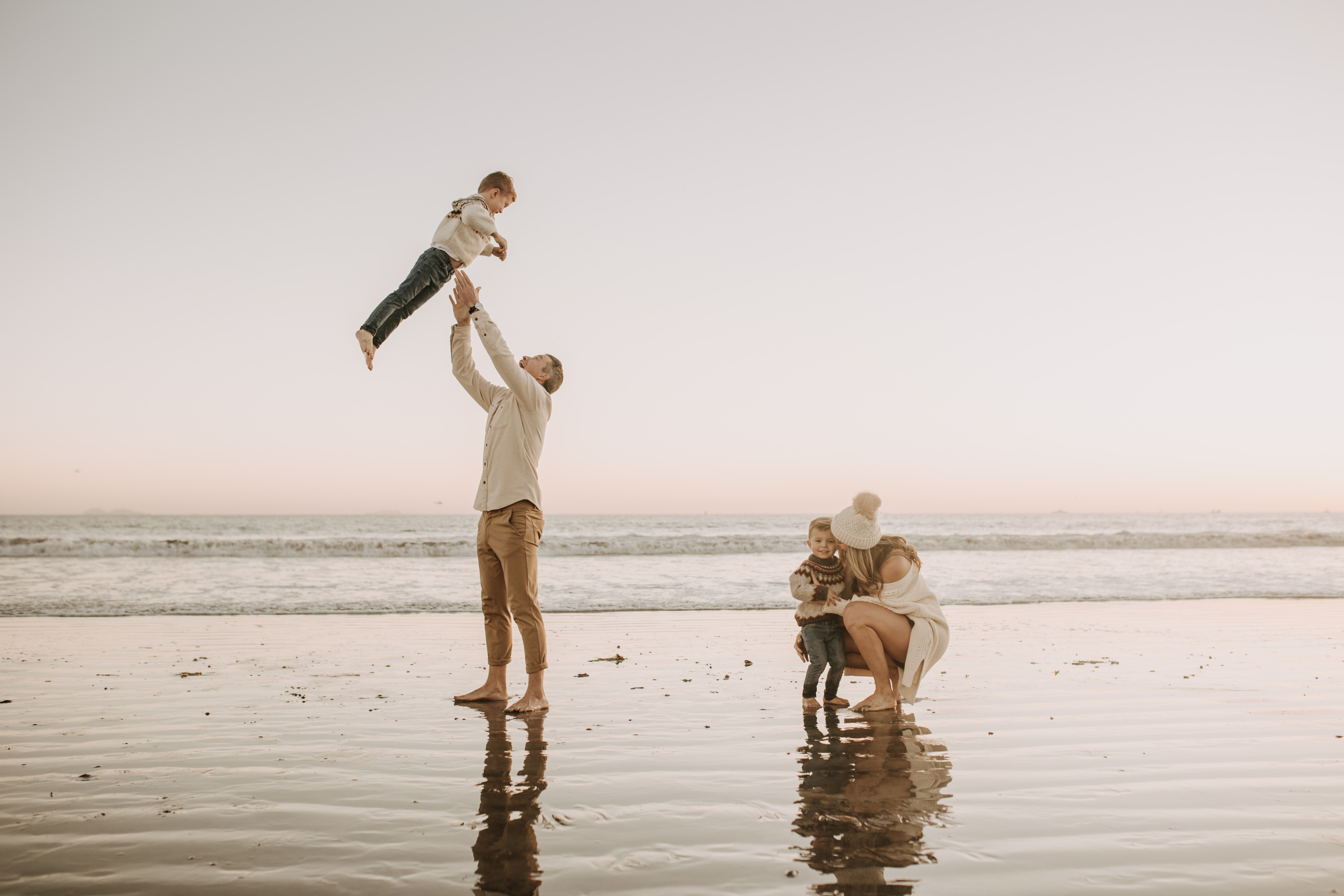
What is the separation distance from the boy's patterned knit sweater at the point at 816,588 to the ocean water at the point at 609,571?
5584 mm

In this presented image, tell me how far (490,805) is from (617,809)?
0.47m

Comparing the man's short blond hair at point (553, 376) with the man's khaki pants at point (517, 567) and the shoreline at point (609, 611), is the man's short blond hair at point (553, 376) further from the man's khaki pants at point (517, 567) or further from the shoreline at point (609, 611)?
the shoreline at point (609, 611)

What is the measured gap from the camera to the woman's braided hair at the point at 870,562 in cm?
480

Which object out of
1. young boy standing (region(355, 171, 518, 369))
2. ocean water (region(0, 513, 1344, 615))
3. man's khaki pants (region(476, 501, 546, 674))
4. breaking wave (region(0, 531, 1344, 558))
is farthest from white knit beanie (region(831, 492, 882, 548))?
breaking wave (region(0, 531, 1344, 558))

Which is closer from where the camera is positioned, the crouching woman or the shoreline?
the crouching woman

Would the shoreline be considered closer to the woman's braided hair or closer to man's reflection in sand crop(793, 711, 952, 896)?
the woman's braided hair

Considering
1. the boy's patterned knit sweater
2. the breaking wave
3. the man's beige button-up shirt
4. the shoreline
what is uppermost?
the man's beige button-up shirt

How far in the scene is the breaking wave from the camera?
20.2m

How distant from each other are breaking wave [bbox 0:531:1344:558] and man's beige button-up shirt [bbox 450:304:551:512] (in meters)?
15.9

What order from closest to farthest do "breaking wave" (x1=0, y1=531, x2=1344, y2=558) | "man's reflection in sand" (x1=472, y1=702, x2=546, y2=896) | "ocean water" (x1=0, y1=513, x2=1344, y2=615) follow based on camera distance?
"man's reflection in sand" (x1=472, y1=702, x2=546, y2=896), "ocean water" (x1=0, y1=513, x2=1344, y2=615), "breaking wave" (x1=0, y1=531, x2=1344, y2=558)

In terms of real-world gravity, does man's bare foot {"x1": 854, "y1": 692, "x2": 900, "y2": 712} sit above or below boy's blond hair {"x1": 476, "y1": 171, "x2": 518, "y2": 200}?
below

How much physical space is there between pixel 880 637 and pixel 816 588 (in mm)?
465

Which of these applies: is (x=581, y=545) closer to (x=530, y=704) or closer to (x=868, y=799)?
(x=530, y=704)

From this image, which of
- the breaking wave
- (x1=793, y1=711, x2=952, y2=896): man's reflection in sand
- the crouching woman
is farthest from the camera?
the breaking wave
